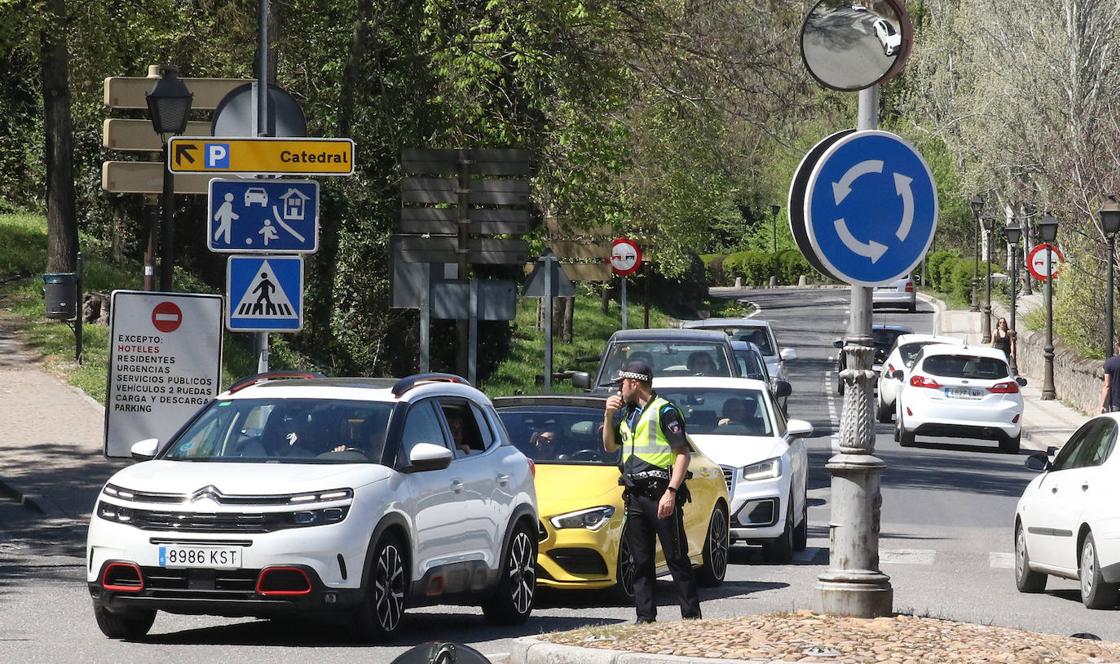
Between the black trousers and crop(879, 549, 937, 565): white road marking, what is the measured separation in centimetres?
614

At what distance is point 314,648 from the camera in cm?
1041

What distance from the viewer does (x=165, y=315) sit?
15203mm

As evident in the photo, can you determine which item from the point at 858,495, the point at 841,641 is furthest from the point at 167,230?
the point at 841,641

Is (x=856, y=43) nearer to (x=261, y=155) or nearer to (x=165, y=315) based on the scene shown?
(x=261, y=155)

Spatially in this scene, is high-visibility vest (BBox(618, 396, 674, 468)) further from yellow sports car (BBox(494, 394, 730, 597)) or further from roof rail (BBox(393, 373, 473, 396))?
yellow sports car (BBox(494, 394, 730, 597))

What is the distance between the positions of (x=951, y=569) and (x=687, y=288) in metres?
57.2

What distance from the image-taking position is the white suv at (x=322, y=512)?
10078 mm

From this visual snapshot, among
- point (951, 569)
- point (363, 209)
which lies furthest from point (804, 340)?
point (951, 569)

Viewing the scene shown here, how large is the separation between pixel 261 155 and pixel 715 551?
198 inches

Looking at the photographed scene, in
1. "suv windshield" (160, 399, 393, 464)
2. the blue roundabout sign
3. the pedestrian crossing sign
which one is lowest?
"suv windshield" (160, 399, 393, 464)

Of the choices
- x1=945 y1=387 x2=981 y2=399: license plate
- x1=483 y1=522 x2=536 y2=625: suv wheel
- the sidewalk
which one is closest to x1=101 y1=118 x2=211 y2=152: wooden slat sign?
x1=483 y1=522 x2=536 y2=625: suv wheel

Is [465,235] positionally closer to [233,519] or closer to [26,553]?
[26,553]

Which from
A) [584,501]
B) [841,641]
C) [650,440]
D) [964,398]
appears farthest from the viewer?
[964,398]

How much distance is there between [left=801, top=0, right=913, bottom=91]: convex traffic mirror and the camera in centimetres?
898
